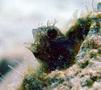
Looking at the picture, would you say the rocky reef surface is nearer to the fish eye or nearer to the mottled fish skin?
the mottled fish skin

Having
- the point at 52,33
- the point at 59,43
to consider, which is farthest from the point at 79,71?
the point at 52,33

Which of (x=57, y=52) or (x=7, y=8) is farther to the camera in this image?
(x=7, y=8)

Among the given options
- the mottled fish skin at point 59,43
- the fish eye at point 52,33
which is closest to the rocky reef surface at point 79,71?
the mottled fish skin at point 59,43

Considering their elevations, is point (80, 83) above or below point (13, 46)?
above

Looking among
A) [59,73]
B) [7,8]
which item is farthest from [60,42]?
[7,8]

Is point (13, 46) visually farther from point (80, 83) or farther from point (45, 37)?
point (80, 83)

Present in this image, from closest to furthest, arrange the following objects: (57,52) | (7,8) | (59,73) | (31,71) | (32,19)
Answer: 1. (59,73)
2. (31,71)
3. (57,52)
4. (32,19)
5. (7,8)

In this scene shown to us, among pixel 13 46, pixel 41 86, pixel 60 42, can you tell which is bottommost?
pixel 13 46

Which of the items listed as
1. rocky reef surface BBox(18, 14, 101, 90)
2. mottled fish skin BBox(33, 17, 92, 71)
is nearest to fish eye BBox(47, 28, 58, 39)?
mottled fish skin BBox(33, 17, 92, 71)

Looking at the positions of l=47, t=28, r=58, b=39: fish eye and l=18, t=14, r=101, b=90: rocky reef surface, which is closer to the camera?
l=18, t=14, r=101, b=90: rocky reef surface

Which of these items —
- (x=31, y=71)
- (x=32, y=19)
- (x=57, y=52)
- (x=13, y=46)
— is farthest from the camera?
(x=32, y=19)
